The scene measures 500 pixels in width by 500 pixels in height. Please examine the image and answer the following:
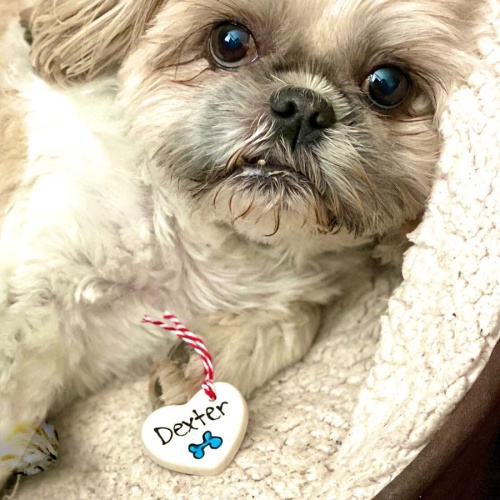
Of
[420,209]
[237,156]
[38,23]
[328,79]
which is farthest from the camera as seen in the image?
[38,23]

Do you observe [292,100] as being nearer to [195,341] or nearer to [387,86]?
[387,86]

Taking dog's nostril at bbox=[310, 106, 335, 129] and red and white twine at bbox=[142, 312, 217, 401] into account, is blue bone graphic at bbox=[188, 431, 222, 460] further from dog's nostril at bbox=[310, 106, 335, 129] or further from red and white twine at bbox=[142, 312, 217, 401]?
dog's nostril at bbox=[310, 106, 335, 129]

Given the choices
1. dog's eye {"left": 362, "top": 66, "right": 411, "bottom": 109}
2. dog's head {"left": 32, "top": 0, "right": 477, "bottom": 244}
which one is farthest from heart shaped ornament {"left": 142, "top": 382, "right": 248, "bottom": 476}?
dog's eye {"left": 362, "top": 66, "right": 411, "bottom": 109}

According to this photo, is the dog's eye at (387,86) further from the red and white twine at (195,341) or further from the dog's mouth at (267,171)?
the red and white twine at (195,341)

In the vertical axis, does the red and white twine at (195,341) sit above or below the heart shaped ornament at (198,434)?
above

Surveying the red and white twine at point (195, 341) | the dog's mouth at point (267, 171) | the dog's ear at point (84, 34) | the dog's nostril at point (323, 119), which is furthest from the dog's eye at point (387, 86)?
the red and white twine at point (195, 341)

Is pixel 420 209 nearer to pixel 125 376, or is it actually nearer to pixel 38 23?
pixel 125 376

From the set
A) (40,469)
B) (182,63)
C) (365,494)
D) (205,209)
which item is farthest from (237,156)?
(40,469)
